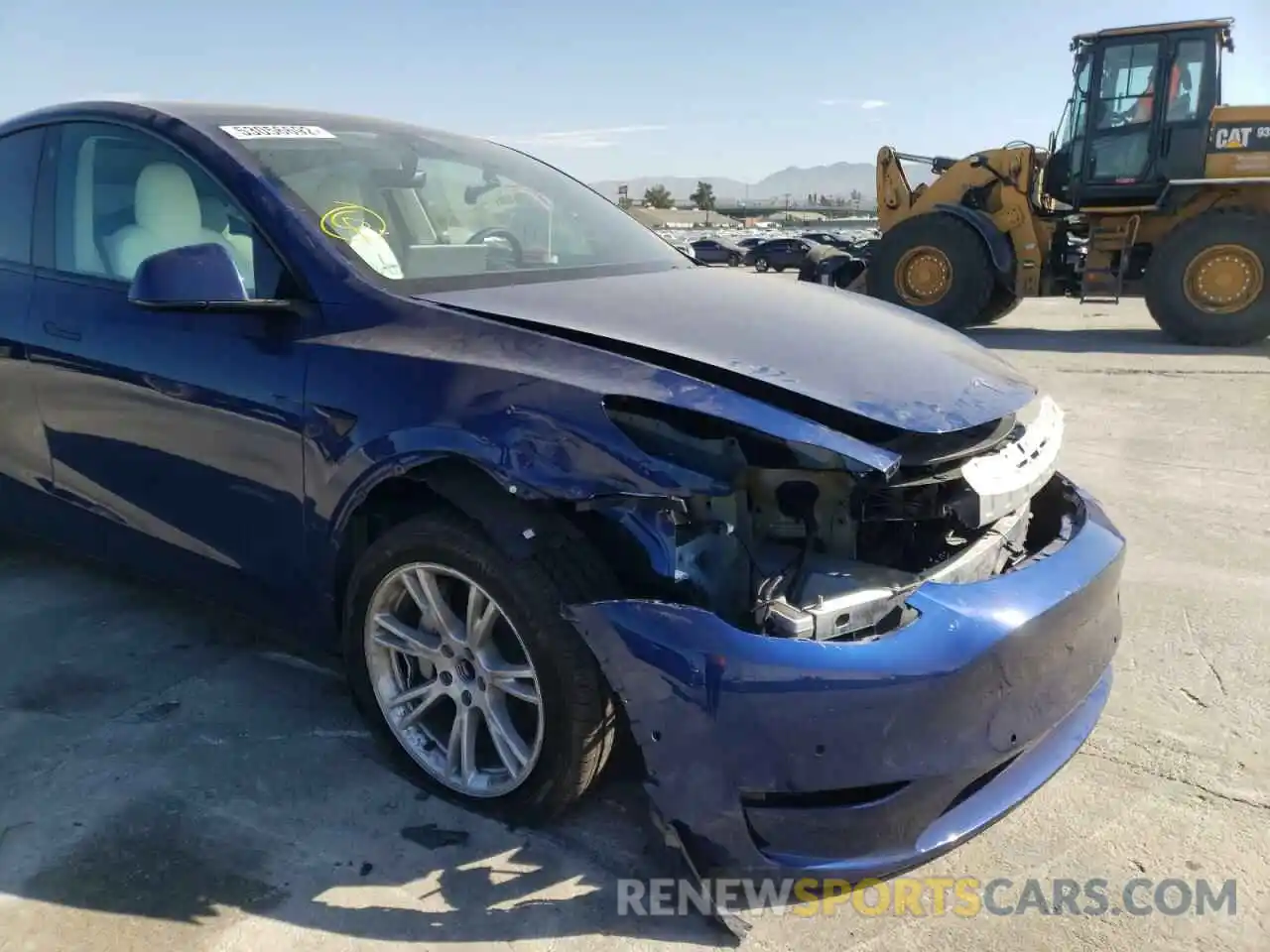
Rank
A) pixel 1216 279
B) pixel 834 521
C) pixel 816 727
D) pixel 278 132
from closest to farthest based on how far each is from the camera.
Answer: pixel 816 727
pixel 834 521
pixel 278 132
pixel 1216 279

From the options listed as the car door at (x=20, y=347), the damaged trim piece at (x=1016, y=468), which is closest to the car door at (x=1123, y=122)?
the damaged trim piece at (x=1016, y=468)

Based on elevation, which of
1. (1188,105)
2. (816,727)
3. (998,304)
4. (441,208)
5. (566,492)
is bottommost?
(816,727)

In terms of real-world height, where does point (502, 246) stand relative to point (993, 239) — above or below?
below

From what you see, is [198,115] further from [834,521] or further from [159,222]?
[834,521]

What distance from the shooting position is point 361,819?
2.47 metres

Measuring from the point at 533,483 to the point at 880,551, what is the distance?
912 mm

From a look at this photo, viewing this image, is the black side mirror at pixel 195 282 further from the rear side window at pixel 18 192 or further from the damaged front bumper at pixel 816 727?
the damaged front bumper at pixel 816 727

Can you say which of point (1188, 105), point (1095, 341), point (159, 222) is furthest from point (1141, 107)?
point (159, 222)

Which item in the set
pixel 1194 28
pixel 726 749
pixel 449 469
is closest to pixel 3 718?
pixel 449 469

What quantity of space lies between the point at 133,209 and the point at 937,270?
1090cm

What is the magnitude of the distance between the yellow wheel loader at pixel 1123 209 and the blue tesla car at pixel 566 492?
9566 millimetres

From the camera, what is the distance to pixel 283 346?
2602 mm

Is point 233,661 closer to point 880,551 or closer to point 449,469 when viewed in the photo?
point 449,469

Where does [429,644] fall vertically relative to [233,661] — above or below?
above
